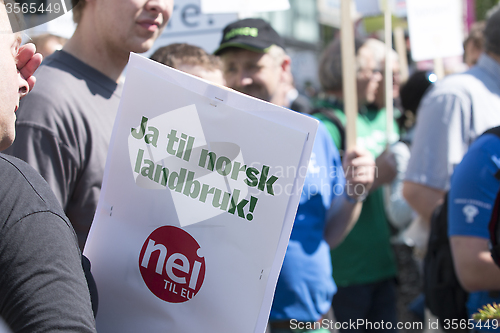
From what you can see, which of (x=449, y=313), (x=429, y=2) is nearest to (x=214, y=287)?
(x=449, y=313)

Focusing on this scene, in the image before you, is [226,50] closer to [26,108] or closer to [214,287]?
[26,108]

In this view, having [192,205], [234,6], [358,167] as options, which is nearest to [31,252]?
[192,205]

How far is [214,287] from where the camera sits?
101 cm

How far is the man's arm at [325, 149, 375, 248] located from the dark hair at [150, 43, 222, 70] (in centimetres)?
71

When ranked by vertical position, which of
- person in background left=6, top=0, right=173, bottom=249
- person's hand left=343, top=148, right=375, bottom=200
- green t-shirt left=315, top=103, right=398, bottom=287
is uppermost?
person in background left=6, top=0, right=173, bottom=249

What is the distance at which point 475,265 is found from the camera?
70.9 inches

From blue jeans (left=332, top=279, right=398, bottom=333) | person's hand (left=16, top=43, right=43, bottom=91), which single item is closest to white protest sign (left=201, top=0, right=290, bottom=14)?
blue jeans (left=332, top=279, right=398, bottom=333)

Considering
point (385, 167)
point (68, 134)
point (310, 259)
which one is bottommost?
point (310, 259)

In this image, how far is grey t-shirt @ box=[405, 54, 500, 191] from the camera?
2.51 m

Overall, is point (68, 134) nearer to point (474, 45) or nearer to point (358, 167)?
point (358, 167)

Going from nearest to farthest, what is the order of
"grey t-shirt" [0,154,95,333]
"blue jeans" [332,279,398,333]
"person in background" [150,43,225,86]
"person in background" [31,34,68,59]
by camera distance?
"grey t-shirt" [0,154,95,333] → "person in background" [150,43,225,86] → "blue jeans" [332,279,398,333] → "person in background" [31,34,68,59]

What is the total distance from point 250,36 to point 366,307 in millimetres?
1668

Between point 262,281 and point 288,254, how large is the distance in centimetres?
101

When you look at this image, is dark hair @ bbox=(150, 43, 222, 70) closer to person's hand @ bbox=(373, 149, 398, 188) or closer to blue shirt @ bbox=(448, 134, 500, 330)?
blue shirt @ bbox=(448, 134, 500, 330)
